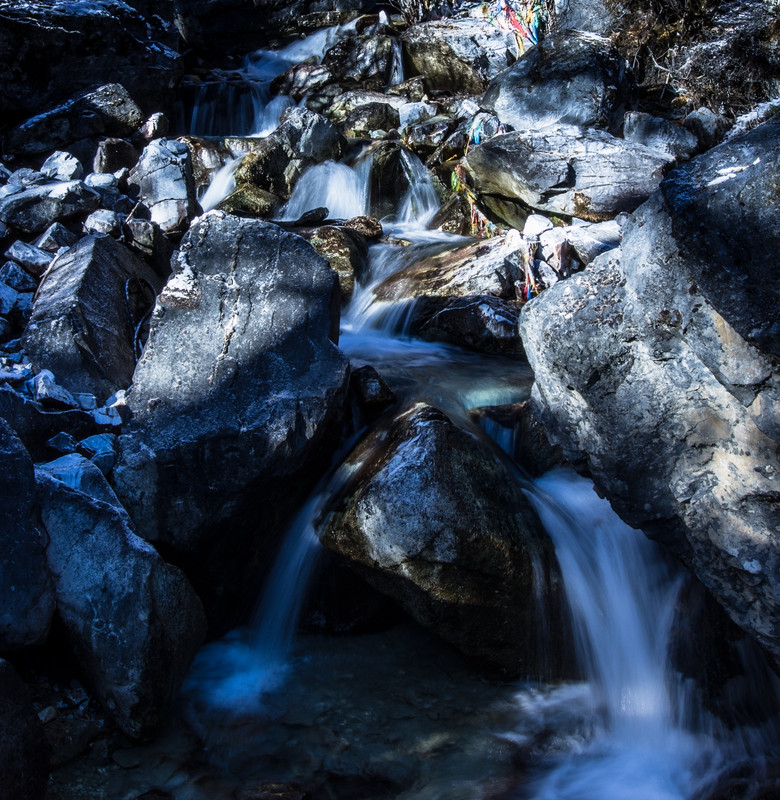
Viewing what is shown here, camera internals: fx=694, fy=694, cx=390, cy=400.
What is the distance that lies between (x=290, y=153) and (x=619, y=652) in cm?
714

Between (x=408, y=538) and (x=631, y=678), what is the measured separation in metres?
1.08

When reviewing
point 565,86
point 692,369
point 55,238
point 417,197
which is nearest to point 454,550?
point 692,369

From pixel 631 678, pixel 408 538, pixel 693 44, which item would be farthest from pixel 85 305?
pixel 693 44

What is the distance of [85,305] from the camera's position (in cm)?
385

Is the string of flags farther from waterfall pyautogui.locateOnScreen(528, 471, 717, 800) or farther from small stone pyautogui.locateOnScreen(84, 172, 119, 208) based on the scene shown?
waterfall pyautogui.locateOnScreen(528, 471, 717, 800)

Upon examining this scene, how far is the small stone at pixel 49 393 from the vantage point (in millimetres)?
3166

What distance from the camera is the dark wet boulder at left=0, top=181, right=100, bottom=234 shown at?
5043 millimetres

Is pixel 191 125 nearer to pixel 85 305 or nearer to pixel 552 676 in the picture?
pixel 85 305

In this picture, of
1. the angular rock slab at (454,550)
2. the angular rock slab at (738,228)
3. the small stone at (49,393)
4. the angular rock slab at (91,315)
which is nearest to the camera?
the angular rock slab at (738,228)

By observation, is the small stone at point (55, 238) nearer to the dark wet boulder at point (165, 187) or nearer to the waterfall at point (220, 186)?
the dark wet boulder at point (165, 187)

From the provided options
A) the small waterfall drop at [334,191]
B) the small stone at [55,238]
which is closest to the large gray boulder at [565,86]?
the small waterfall drop at [334,191]

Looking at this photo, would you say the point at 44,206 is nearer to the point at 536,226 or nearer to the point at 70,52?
the point at 536,226

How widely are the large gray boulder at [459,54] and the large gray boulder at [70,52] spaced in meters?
4.07

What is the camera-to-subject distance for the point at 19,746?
1.89m
